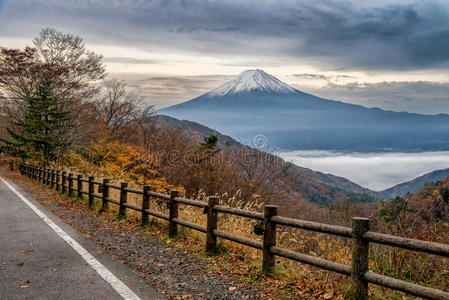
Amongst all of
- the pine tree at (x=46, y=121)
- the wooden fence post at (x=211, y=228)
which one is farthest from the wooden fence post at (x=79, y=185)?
the pine tree at (x=46, y=121)

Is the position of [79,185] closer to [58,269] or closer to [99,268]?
[58,269]

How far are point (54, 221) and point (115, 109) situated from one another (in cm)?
2896

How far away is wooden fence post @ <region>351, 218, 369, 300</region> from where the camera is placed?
4.45m

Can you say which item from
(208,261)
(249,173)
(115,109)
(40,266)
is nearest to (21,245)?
(40,266)

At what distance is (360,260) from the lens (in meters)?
4.46

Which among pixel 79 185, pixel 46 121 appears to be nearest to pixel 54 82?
pixel 46 121

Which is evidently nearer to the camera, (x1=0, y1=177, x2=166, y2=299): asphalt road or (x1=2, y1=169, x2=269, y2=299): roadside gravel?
(x1=0, y1=177, x2=166, y2=299): asphalt road

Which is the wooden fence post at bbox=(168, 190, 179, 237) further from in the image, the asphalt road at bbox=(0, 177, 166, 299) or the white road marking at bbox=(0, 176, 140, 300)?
the white road marking at bbox=(0, 176, 140, 300)

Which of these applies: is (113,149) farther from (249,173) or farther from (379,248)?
(379,248)

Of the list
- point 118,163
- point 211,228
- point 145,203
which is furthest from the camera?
point 118,163

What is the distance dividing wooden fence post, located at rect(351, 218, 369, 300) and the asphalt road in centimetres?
239

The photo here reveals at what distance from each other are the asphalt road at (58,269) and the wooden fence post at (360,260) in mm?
2394

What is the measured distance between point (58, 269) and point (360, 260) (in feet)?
14.6

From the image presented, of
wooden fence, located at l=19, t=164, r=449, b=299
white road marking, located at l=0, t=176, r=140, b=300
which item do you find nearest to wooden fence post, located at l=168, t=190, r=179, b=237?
wooden fence, located at l=19, t=164, r=449, b=299
